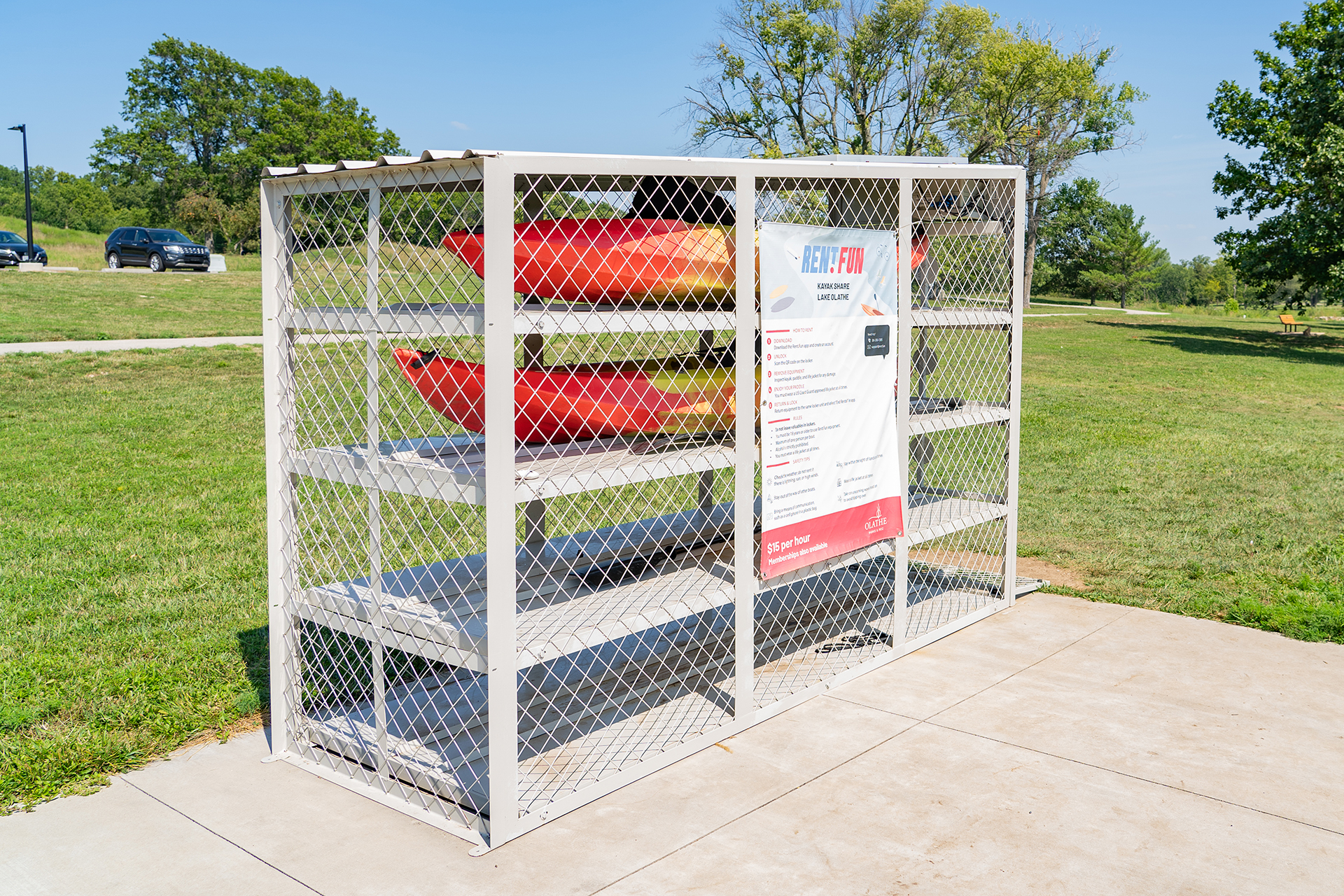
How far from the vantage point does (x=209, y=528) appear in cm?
784

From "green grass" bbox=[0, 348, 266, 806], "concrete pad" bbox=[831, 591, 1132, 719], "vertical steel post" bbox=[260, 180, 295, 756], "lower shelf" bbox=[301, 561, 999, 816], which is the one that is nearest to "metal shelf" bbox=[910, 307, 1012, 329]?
"lower shelf" bbox=[301, 561, 999, 816]

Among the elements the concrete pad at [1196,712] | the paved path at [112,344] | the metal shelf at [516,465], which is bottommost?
the concrete pad at [1196,712]

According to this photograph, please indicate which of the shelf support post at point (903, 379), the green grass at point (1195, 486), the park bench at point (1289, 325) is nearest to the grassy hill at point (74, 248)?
the green grass at point (1195, 486)

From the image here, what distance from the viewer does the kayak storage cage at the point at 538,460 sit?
3604 mm

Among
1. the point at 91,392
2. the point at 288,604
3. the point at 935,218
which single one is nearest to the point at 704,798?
the point at 288,604

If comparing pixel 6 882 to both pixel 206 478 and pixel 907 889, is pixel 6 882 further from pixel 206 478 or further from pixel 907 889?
pixel 206 478

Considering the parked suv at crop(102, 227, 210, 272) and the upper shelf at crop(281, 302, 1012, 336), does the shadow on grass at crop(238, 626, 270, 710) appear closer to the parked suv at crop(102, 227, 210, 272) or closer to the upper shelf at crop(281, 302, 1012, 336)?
the upper shelf at crop(281, 302, 1012, 336)

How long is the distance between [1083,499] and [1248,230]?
22607 millimetres

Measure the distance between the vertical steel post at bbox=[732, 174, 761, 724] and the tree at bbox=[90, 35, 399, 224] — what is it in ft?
194

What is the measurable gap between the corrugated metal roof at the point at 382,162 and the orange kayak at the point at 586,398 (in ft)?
2.25

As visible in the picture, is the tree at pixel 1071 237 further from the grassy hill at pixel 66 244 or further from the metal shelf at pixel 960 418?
the metal shelf at pixel 960 418

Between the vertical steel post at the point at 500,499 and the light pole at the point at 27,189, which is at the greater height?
the light pole at the point at 27,189

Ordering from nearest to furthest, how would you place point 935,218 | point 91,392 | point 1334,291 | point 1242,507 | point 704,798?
point 704,798, point 935,218, point 1242,507, point 91,392, point 1334,291

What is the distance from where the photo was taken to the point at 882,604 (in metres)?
6.31
